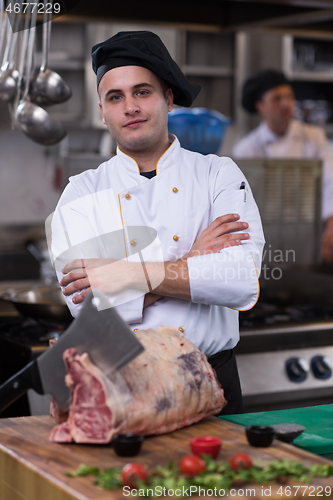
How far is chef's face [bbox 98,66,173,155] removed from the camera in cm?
144

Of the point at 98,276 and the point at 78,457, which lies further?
the point at 98,276

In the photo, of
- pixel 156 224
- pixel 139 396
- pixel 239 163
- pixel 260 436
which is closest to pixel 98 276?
pixel 156 224

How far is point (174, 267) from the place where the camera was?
137cm

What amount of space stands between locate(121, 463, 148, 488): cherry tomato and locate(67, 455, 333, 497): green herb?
1 cm

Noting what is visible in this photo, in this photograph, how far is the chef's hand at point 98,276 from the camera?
1355mm

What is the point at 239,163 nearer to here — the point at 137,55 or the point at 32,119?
the point at 32,119

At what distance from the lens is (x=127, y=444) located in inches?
41.6

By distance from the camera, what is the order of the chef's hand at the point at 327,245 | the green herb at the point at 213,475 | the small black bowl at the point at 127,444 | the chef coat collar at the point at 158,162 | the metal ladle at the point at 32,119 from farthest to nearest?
the chef's hand at the point at 327,245 < the metal ladle at the point at 32,119 < the chef coat collar at the point at 158,162 < the small black bowl at the point at 127,444 < the green herb at the point at 213,475

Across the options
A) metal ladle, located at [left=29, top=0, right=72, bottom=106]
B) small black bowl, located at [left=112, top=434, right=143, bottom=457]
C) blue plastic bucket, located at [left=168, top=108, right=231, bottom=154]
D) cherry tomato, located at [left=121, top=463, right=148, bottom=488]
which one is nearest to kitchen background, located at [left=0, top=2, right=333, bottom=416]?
metal ladle, located at [left=29, top=0, right=72, bottom=106]

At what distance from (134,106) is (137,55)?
0.11 m

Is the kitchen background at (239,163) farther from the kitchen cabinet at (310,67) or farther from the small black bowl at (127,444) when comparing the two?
the small black bowl at (127,444)

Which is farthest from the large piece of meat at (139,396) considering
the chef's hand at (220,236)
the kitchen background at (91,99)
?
the kitchen background at (91,99)

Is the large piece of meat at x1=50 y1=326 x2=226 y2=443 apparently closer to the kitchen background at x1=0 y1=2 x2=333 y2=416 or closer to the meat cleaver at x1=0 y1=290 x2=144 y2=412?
the meat cleaver at x1=0 y1=290 x2=144 y2=412

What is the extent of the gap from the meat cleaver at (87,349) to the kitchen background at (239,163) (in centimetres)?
77
